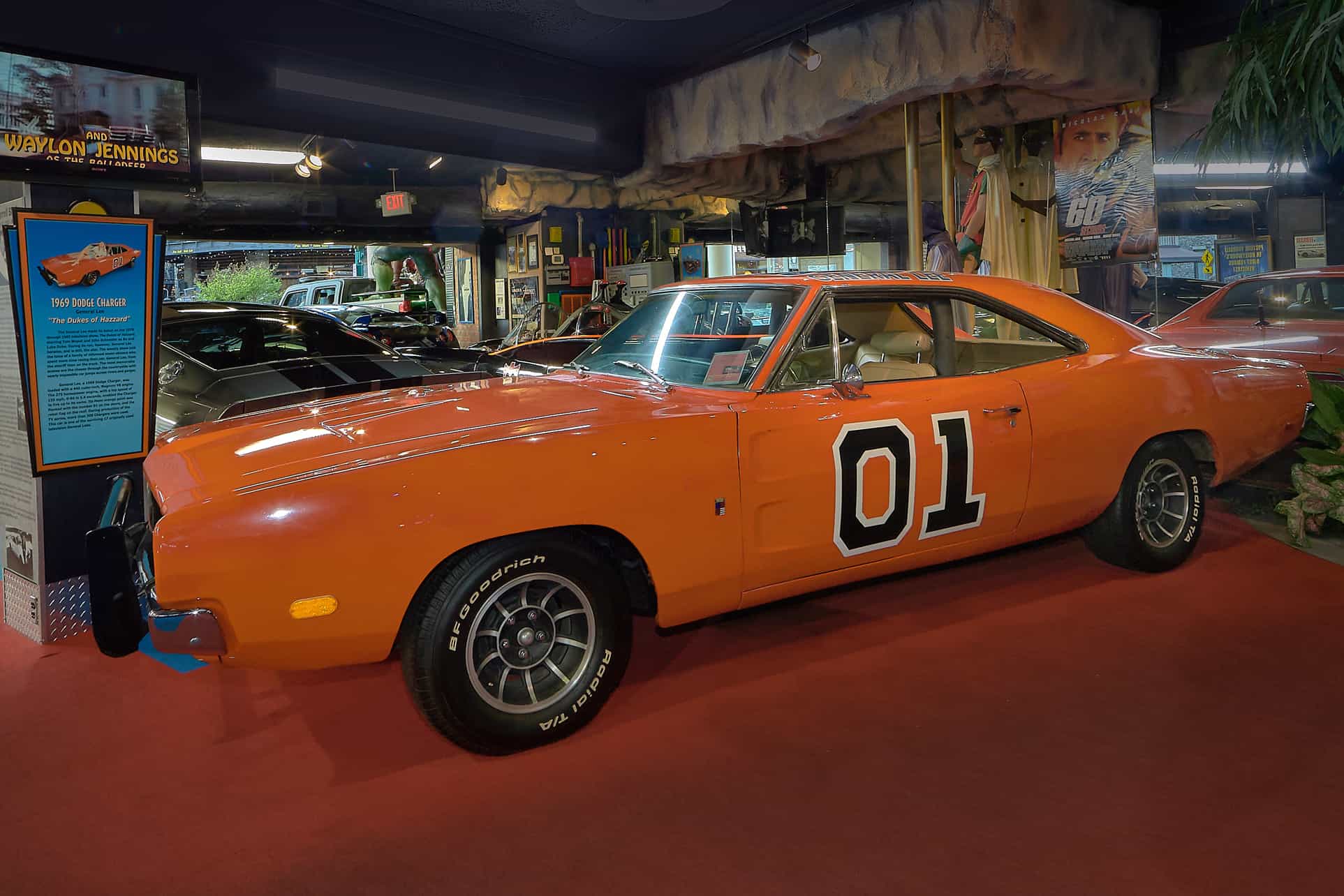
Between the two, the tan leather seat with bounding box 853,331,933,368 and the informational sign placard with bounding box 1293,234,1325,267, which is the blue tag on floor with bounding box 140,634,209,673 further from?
the informational sign placard with bounding box 1293,234,1325,267

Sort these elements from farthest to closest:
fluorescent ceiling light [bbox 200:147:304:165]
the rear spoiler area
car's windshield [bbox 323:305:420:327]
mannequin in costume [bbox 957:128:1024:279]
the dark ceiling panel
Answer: fluorescent ceiling light [bbox 200:147:304:165] < car's windshield [bbox 323:305:420:327] < mannequin in costume [bbox 957:128:1024:279] < the dark ceiling panel < the rear spoiler area

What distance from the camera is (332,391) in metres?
4.72

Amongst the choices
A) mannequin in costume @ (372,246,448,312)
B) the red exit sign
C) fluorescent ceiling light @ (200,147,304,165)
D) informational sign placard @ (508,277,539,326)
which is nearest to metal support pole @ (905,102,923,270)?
informational sign placard @ (508,277,539,326)

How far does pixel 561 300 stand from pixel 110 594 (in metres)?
13.9

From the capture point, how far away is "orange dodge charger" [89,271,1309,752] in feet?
7.29

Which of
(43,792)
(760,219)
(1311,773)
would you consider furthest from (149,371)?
(760,219)

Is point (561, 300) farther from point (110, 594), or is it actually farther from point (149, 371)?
point (110, 594)

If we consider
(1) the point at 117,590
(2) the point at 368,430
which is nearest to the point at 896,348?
(2) the point at 368,430

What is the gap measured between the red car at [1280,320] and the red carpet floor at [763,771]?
272cm

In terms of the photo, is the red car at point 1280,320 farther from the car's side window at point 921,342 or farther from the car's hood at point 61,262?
the car's hood at point 61,262

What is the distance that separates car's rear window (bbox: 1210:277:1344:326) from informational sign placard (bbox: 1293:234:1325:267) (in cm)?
→ 33

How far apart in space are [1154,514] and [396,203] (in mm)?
13852

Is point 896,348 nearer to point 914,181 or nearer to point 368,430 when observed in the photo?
point 368,430

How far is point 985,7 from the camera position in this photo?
6.62 meters
